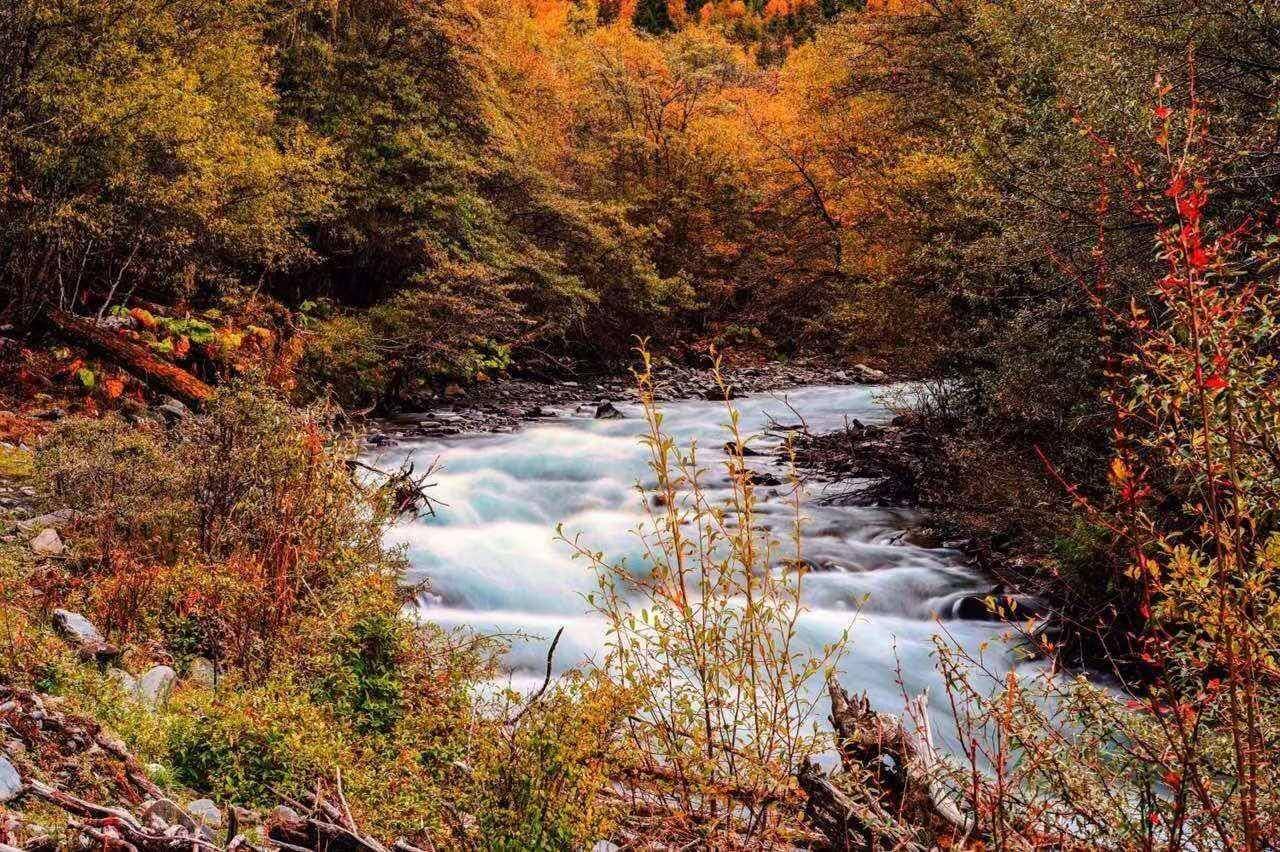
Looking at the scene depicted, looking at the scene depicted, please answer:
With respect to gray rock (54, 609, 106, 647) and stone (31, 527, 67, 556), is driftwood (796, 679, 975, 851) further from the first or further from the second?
stone (31, 527, 67, 556)

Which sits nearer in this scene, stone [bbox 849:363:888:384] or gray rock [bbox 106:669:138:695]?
gray rock [bbox 106:669:138:695]

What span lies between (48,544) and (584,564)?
4522 millimetres

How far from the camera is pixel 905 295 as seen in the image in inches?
477

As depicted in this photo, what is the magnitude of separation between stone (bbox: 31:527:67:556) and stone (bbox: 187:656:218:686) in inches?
63.2

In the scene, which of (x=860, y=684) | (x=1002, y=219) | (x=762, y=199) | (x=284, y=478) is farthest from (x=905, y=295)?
(x=762, y=199)

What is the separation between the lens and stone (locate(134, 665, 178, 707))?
13.0 ft

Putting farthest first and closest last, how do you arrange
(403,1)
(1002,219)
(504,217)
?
(504,217) → (403,1) → (1002,219)

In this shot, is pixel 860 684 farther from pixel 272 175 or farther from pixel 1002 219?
pixel 272 175

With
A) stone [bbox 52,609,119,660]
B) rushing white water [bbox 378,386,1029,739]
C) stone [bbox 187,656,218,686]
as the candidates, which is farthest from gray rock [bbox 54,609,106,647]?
rushing white water [bbox 378,386,1029,739]

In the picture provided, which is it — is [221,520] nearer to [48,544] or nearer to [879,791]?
[48,544]

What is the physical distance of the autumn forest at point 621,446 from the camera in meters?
2.41

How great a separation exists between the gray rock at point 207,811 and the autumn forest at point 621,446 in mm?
32

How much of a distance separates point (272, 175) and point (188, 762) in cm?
1115

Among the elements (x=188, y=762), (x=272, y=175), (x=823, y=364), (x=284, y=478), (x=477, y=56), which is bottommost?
(x=823, y=364)
